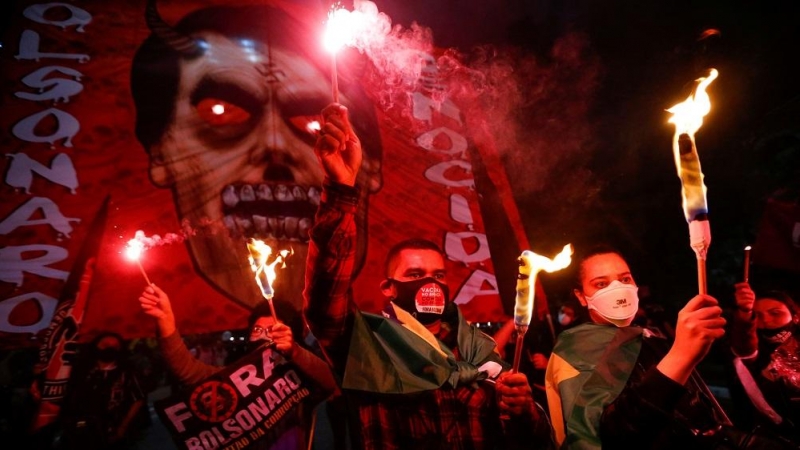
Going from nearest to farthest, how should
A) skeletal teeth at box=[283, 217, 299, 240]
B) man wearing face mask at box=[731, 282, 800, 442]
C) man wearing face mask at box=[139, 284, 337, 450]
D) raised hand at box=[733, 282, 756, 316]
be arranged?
man wearing face mask at box=[139, 284, 337, 450] < man wearing face mask at box=[731, 282, 800, 442] < skeletal teeth at box=[283, 217, 299, 240] < raised hand at box=[733, 282, 756, 316]

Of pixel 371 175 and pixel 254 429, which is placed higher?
pixel 371 175

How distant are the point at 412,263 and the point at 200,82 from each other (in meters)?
2.98

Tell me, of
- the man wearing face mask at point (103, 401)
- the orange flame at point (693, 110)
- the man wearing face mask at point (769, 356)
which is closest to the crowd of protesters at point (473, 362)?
the orange flame at point (693, 110)

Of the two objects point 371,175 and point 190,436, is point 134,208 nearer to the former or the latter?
point 190,436

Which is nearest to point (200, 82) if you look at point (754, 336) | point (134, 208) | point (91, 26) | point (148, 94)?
point (148, 94)

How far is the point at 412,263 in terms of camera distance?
286cm

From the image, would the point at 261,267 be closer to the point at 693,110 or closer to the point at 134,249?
the point at 134,249

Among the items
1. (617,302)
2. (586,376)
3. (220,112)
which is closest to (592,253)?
(617,302)

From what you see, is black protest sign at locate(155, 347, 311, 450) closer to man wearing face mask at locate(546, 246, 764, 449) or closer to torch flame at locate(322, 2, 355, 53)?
man wearing face mask at locate(546, 246, 764, 449)

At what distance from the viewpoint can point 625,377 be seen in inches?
95.6

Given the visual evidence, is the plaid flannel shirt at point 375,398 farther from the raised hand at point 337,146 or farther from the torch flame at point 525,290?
the torch flame at point 525,290

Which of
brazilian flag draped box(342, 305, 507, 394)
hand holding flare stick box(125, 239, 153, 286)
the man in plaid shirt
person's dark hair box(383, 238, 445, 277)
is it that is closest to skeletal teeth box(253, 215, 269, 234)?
hand holding flare stick box(125, 239, 153, 286)

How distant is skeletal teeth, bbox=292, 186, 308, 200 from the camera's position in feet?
14.5

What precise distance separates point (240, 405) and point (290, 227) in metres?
1.59
